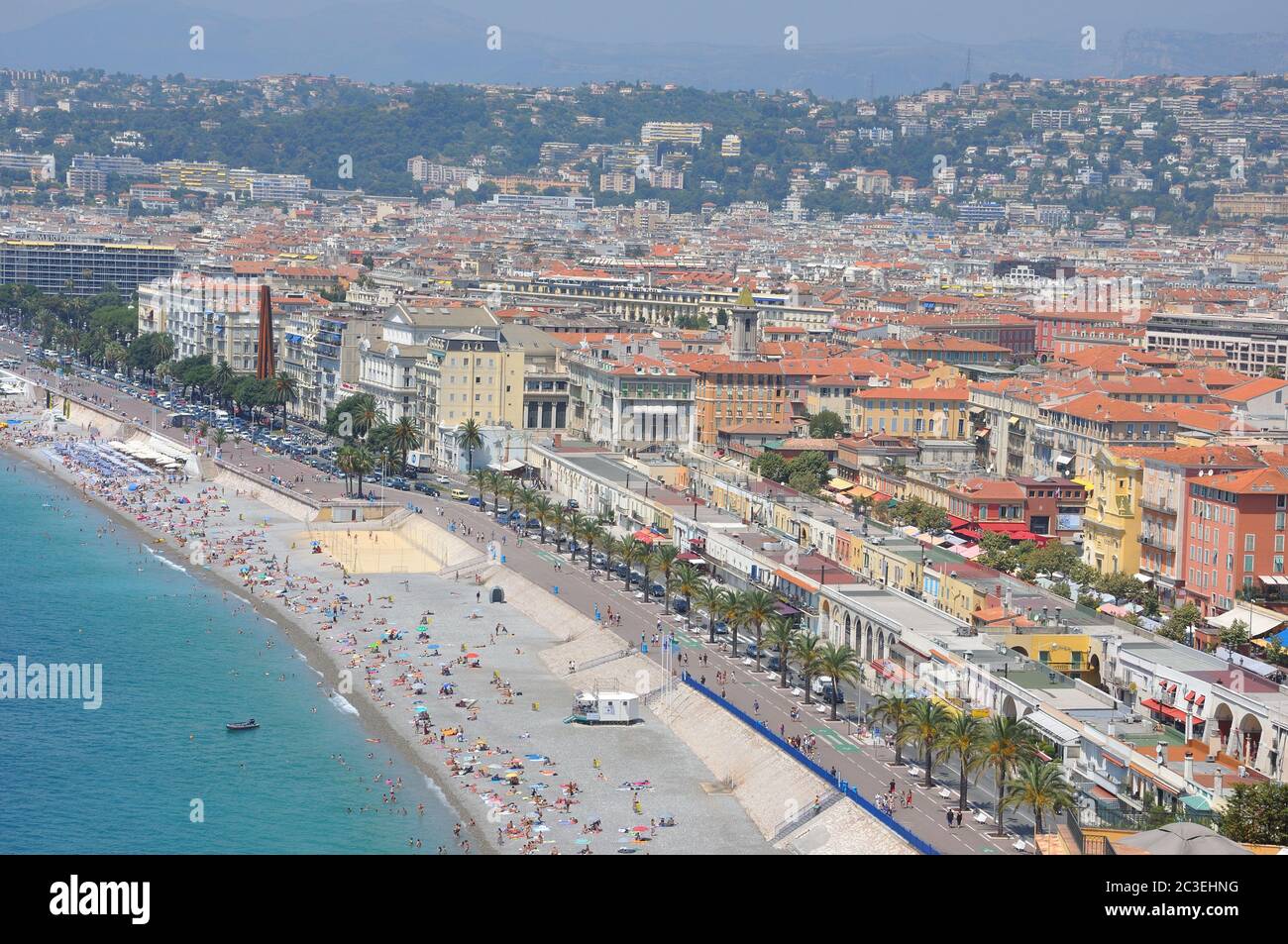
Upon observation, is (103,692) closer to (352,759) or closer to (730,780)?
(352,759)

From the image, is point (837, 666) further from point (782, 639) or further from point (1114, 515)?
point (1114, 515)

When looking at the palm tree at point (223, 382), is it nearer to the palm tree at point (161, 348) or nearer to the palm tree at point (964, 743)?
the palm tree at point (161, 348)

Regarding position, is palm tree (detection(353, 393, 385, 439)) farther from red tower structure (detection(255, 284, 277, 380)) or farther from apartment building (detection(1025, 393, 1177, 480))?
apartment building (detection(1025, 393, 1177, 480))

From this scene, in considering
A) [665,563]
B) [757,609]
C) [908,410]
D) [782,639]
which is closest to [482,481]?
[908,410]

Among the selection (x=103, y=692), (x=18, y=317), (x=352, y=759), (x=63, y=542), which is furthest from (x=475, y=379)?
(x=18, y=317)

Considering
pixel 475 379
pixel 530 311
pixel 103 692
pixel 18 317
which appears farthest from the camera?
pixel 18 317
